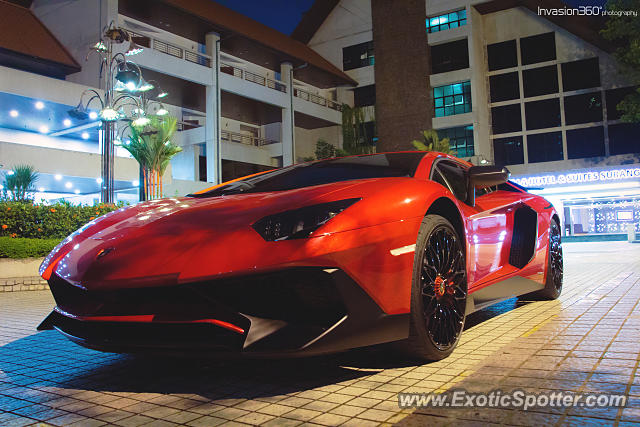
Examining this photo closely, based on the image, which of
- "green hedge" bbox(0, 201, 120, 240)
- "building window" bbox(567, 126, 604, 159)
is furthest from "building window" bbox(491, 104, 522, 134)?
"green hedge" bbox(0, 201, 120, 240)

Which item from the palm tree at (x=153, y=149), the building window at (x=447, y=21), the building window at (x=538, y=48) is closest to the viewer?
the palm tree at (x=153, y=149)

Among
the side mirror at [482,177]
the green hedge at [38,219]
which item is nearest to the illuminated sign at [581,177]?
the green hedge at [38,219]

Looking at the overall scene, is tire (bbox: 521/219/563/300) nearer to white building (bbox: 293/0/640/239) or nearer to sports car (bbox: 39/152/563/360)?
sports car (bbox: 39/152/563/360)

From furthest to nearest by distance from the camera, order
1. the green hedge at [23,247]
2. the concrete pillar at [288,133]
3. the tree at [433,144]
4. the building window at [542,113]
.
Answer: the building window at [542,113] → the tree at [433,144] → the concrete pillar at [288,133] → the green hedge at [23,247]

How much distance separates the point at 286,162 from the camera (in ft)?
103

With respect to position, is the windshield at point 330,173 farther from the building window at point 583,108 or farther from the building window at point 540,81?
the building window at point 540,81

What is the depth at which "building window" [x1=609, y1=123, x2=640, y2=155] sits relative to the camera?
32156 mm

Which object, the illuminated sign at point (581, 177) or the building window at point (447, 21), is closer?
the illuminated sign at point (581, 177)

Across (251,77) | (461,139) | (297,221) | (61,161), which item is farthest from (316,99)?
(297,221)

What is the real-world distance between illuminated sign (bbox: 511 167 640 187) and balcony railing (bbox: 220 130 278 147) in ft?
54.2

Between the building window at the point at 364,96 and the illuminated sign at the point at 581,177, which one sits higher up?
the building window at the point at 364,96

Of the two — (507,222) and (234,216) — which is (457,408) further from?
(507,222)

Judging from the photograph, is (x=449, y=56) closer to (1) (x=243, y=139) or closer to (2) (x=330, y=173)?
(1) (x=243, y=139)

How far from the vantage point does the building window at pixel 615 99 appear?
107 feet
